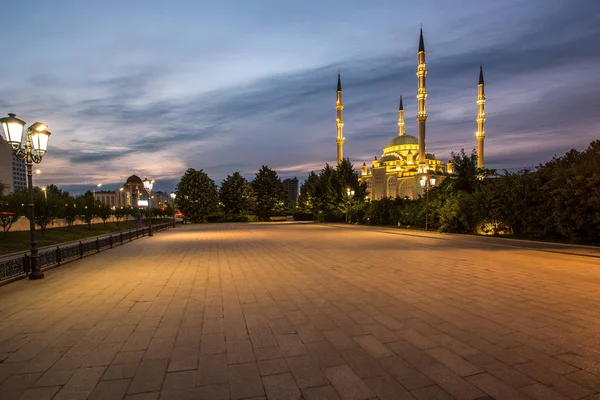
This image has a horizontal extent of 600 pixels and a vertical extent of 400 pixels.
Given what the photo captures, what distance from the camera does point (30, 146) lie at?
425 inches

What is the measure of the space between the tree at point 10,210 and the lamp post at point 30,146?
18983 millimetres

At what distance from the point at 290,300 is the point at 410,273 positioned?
455 cm

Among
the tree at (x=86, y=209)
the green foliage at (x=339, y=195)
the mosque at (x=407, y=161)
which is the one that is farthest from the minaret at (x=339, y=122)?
the tree at (x=86, y=209)

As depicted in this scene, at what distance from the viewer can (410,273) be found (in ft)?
34.1

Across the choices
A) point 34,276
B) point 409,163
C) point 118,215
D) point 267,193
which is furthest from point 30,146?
point 409,163

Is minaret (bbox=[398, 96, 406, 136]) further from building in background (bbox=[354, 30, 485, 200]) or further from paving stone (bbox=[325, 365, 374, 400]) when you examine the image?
paving stone (bbox=[325, 365, 374, 400])

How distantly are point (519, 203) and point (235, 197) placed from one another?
165ft

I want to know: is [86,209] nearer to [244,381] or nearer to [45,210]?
[45,210]

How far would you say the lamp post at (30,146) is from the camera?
9914mm

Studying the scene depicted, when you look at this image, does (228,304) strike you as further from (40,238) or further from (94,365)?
(40,238)

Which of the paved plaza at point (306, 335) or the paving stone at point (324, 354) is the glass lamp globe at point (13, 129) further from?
the paving stone at point (324, 354)

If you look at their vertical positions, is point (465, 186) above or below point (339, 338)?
above

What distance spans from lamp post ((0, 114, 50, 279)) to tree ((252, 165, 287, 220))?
56.4 meters

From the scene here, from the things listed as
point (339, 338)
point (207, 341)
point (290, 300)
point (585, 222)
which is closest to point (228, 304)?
point (290, 300)
